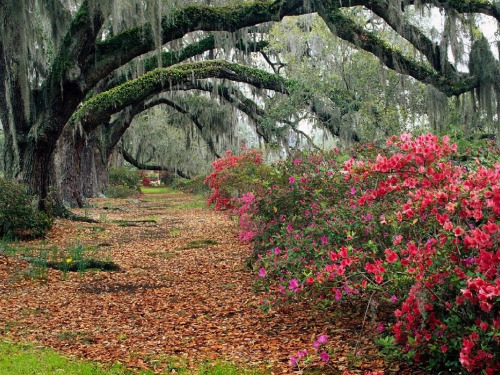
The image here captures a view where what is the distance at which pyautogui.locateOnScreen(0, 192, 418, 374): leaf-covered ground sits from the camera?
12.2 ft

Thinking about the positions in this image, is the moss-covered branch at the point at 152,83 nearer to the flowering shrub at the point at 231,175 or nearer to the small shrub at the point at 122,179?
the flowering shrub at the point at 231,175

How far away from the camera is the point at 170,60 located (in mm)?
13227

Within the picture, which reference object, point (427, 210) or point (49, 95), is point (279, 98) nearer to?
point (49, 95)

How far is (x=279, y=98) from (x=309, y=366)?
11.9 meters

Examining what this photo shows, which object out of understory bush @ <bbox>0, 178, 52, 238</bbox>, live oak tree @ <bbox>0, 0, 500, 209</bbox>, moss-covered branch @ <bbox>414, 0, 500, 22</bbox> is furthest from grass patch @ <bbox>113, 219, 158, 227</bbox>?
moss-covered branch @ <bbox>414, 0, 500, 22</bbox>

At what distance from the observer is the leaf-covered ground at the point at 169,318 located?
146 inches

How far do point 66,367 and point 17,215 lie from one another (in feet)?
18.1

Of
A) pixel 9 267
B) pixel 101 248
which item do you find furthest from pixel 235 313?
pixel 101 248

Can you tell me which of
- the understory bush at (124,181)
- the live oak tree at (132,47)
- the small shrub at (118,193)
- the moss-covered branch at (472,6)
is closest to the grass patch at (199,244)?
the live oak tree at (132,47)

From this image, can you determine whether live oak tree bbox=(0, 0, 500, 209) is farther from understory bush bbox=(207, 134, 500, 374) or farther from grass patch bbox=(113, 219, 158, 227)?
understory bush bbox=(207, 134, 500, 374)

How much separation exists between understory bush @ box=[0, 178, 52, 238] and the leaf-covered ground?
1.72 metres

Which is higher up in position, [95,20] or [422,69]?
[95,20]

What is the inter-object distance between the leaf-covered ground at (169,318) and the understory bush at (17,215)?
1.72 metres

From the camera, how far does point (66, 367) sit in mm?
3432
